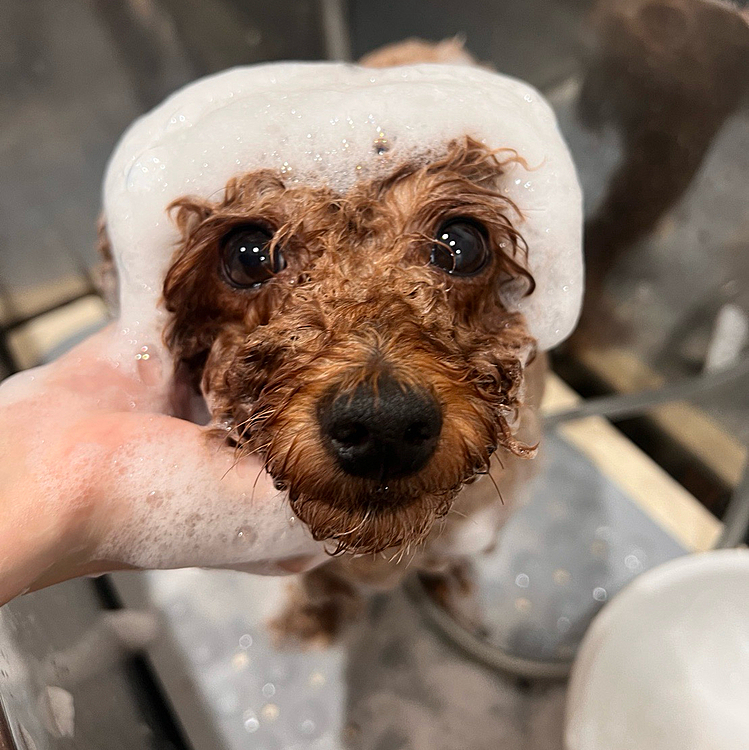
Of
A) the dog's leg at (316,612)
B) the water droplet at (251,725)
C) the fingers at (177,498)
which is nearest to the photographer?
the fingers at (177,498)

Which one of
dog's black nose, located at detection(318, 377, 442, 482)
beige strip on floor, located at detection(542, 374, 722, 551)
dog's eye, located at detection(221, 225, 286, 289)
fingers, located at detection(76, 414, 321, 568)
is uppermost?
dog's eye, located at detection(221, 225, 286, 289)

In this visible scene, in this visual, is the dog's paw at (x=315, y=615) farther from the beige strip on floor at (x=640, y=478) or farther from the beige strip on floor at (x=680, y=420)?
the beige strip on floor at (x=680, y=420)

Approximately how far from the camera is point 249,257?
0.91 m

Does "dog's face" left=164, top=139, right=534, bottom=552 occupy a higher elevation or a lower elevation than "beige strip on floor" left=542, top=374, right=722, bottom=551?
higher

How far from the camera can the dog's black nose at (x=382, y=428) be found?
65 centimetres

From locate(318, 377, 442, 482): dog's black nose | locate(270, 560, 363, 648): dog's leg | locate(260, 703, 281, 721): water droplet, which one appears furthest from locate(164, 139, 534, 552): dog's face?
locate(260, 703, 281, 721): water droplet

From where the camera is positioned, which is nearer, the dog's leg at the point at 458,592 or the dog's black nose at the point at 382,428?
the dog's black nose at the point at 382,428

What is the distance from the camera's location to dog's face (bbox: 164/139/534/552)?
69cm

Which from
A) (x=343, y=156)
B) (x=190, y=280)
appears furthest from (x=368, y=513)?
(x=343, y=156)

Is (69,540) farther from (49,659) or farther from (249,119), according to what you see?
(249,119)

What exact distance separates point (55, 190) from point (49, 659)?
4.24 ft

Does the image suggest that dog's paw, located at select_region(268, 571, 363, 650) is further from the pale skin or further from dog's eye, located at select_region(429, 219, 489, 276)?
dog's eye, located at select_region(429, 219, 489, 276)

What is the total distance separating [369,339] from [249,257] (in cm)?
27

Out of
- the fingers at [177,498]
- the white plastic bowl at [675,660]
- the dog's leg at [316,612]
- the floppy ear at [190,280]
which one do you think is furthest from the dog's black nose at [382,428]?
the dog's leg at [316,612]
